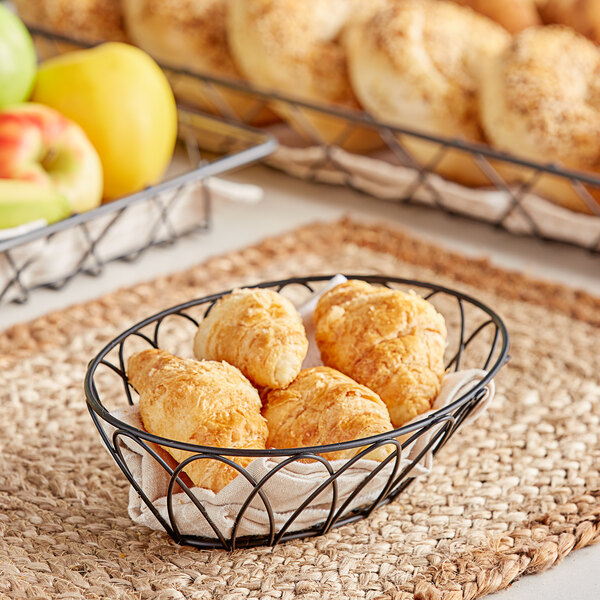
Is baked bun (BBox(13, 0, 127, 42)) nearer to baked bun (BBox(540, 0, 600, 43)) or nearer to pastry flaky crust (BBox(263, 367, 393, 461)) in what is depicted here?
baked bun (BBox(540, 0, 600, 43))

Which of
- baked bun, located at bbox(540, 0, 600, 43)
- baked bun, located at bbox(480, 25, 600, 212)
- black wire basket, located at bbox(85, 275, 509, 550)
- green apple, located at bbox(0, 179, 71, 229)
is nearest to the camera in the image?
black wire basket, located at bbox(85, 275, 509, 550)

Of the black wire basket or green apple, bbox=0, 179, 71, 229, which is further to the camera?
green apple, bbox=0, 179, 71, 229

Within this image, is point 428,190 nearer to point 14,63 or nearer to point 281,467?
point 14,63

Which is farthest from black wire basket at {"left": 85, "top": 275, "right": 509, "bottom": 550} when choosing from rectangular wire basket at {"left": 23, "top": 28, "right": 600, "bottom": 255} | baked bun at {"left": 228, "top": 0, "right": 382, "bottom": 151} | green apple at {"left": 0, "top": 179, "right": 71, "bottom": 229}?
baked bun at {"left": 228, "top": 0, "right": 382, "bottom": 151}

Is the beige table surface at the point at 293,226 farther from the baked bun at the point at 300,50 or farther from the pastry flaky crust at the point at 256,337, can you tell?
the pastry flaky crust at the point at 256,337

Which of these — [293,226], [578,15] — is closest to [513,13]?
[578,15]

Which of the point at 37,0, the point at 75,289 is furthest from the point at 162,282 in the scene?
the point at 37,0

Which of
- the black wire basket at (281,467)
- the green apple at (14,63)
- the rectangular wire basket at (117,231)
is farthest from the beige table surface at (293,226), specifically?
the black wire basket at (281,467)
